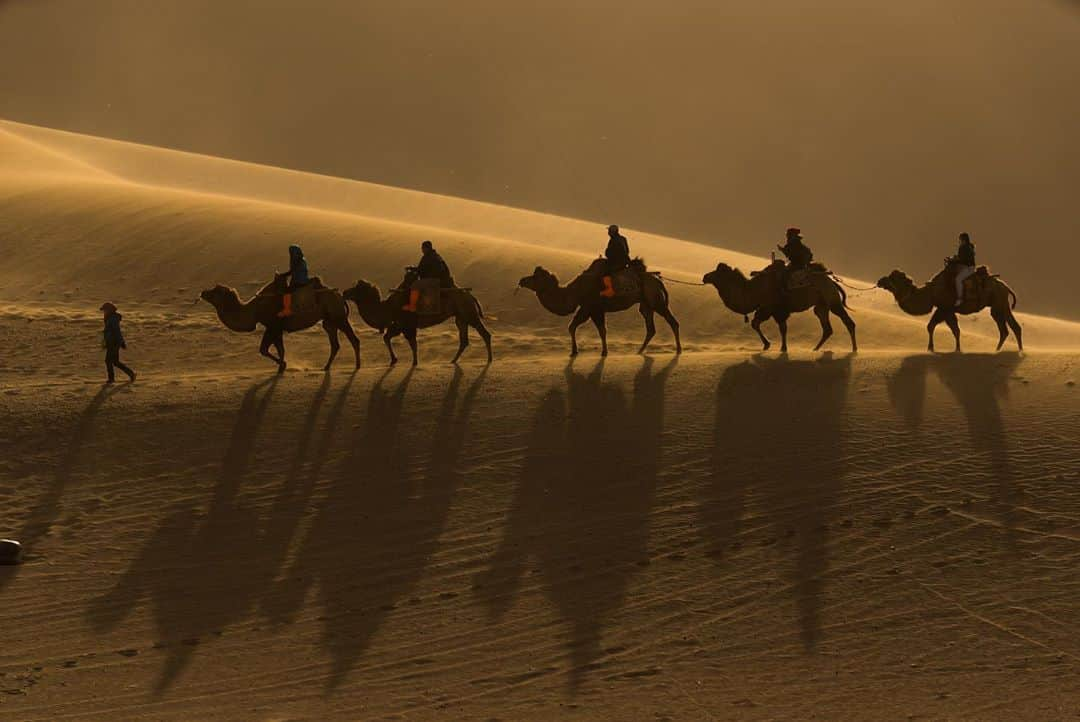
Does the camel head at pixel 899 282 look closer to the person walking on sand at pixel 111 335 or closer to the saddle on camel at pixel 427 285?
the saddle on camel at pixel 427 285

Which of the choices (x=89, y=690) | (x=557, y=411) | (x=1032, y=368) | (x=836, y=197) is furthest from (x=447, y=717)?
(x=836, y=197)

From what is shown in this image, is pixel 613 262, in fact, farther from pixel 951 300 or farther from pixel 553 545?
pixel 553 545

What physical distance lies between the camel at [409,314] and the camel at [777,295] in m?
3.32

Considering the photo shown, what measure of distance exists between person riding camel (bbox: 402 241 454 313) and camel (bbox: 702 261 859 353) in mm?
3620

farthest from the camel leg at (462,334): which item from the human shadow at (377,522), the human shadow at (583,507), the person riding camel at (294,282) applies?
the human shadow at (377,522)

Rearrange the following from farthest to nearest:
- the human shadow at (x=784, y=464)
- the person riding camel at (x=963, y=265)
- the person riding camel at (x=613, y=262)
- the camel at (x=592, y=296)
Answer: the camel at (x=592, y=296) < the person riding camel at (x=613, y=262) < the person riding camel at (x=963, y=265) < the human shadow at (x=784, y=464)

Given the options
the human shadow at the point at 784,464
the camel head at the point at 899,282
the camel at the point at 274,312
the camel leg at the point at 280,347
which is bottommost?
the human shadow at the point at 784,464

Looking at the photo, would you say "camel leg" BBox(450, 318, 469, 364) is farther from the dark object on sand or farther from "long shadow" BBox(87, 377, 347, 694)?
the dark object on sand

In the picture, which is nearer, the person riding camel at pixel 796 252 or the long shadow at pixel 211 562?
the long shadow at pixel 211 562

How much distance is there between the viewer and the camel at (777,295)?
20.0 m

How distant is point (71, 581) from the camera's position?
12.7 metres

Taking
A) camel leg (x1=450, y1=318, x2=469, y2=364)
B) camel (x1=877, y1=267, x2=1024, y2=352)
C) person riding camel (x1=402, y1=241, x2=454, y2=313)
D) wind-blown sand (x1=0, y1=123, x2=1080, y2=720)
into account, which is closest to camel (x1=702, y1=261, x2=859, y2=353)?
wind-blown sand (x1=0, y1=123, x2=1080, y2=720)

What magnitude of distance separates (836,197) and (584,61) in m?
30.8

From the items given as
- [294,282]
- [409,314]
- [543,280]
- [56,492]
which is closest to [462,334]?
[409,314]
